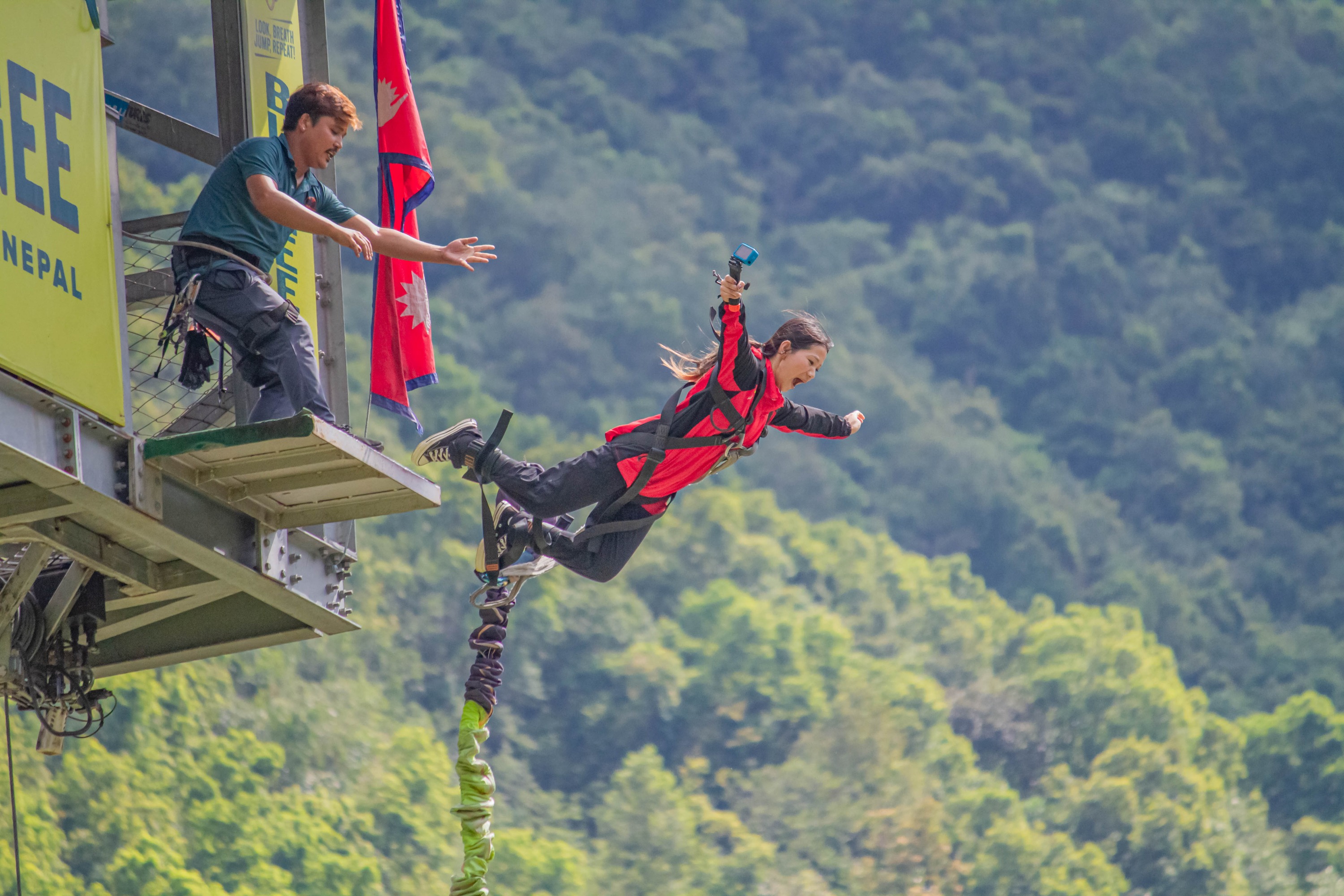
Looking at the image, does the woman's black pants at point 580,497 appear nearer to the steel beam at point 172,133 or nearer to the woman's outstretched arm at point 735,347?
the woman's outstretched arm at point 735,347

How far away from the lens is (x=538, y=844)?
43156 millimetres

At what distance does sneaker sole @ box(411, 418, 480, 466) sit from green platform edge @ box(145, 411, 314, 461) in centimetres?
67

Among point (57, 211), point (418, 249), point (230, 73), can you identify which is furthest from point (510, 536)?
point (230, 73)

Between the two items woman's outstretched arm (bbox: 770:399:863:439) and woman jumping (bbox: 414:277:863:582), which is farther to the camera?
woman's outstretched arm (bbox: 770:399:863:439)

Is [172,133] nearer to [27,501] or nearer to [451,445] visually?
[451,445]

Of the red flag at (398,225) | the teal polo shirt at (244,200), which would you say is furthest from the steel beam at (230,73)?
the teal polo shirt at (244,200)

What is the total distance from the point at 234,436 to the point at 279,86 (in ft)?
7.41

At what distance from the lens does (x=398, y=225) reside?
341 inches

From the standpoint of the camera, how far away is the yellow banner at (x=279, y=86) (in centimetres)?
827

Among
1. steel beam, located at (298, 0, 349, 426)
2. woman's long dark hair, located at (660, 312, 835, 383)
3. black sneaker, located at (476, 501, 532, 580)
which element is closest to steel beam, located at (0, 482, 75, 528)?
black sneaker, located at (476, 501, 532, 580)

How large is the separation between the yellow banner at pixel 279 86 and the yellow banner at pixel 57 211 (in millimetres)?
1308

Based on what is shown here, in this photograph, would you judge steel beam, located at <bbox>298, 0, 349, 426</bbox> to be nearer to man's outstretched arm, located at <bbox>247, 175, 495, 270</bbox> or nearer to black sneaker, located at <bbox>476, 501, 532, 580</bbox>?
black sneaker, located at <bbox>476, 501, 532, 580</bbox>

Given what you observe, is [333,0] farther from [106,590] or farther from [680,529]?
[106,590]

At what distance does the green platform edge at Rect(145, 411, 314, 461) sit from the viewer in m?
6.54
